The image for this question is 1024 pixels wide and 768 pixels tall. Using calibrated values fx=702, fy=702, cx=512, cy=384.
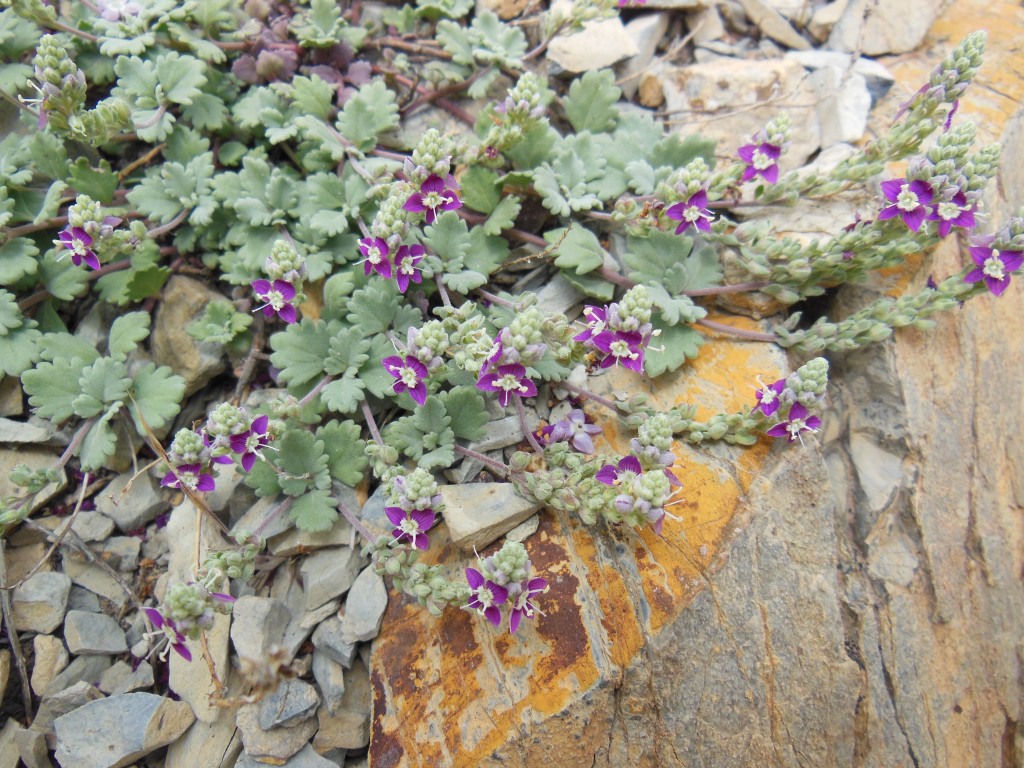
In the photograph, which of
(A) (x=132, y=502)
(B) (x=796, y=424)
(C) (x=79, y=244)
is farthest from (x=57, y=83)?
(B) (x=796, y=424)

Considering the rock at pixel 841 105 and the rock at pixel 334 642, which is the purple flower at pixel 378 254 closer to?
the rock at pixel 334 642

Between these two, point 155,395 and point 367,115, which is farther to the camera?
point 367,115

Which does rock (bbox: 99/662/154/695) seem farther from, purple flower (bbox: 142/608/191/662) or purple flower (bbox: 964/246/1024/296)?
purple flower (bbox: 964/246/1024/296)

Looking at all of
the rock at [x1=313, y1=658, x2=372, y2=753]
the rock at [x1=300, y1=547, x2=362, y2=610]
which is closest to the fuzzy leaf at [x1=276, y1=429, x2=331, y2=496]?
the rock at [x1=300, y1=547, x2=362, y2=610]

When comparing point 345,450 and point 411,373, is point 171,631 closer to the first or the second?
point 345,450

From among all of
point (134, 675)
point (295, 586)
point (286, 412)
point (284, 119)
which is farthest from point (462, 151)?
point (134, 675)

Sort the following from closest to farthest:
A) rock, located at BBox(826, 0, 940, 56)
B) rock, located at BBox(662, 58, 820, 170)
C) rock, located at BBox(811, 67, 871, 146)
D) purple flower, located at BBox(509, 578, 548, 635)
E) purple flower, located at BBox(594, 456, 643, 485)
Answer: purple flower, located at BBox(509, 578, 548, 635) → purple flower, located at BBox(594, 456, 643, 485) → rock, located at BBox(811, 67, 871, 146) → rock, located at BBox(662, 58, 820, 170) → rock, located at BBox(826, 0, 940, 56)
